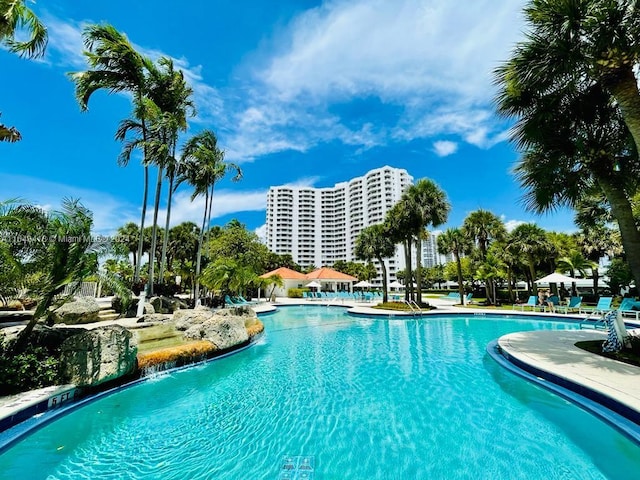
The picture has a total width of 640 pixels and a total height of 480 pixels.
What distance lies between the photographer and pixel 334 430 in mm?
4227

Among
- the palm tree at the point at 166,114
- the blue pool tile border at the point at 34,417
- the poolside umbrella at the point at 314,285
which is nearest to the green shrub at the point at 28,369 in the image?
the blue pool tile border at the point at 34,417

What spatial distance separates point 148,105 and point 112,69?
7.78 ft

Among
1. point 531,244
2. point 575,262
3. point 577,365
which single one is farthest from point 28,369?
point 575,262

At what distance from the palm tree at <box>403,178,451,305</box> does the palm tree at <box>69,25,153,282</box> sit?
16.1 m

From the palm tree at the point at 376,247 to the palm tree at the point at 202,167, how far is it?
12.6m

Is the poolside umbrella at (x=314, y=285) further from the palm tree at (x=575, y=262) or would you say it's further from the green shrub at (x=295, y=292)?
the palm tree at (x=575, y=262)

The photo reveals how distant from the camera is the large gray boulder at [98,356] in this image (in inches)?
197

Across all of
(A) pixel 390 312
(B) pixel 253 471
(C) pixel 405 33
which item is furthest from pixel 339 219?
(B) pixel 253 471

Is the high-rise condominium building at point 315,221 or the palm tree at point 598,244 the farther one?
the high-rise condominium building at point 315,221

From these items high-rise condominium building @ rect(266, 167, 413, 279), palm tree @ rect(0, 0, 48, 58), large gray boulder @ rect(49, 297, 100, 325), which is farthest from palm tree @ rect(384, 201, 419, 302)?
high-rise condominium building @ rect(266, 167, 413, 279)

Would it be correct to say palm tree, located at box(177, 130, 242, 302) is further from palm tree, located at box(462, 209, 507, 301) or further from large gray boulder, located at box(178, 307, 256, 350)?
palm tree, located at box(462, 209, 507, 301)

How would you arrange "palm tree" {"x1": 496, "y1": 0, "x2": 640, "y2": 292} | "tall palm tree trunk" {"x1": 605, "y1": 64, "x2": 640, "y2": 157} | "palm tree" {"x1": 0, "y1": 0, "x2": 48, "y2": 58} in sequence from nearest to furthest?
1. "palm tree" {"x1": 0, "y1": 0, "x2": 48, "y2": 58}
2. "palm tree" {"x1": 496, "y1": 0, "x2": 640, "y2": 292}
3. "tall palm tree trunk" {"x1": 605, "y1": 64, "x2": 640, "y2": 157}

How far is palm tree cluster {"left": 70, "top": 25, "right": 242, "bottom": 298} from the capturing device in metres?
12.3

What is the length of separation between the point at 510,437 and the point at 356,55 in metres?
11.7
